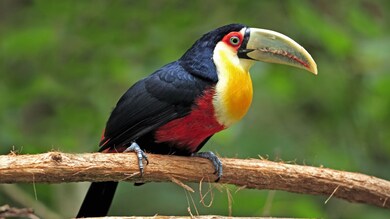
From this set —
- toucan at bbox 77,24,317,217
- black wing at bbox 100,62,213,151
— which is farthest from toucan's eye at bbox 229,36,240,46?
black wing at bbox 100,62,213,151

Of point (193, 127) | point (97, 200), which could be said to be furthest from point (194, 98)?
point (97, 200)

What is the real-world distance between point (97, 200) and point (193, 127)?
1.75 ft

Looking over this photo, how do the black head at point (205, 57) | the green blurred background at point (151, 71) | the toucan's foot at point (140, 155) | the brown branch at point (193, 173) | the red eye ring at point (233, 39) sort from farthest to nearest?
the green blurred background at point (151, 71) → the red eye ring at point (233, 39) → the black head at point (205, 57) → the toucan's foot at point (140, 155) → the brown branch at point (193, 173)

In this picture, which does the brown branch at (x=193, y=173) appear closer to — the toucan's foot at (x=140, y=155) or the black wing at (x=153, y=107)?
the toucan's foot at (x=140, y=155)

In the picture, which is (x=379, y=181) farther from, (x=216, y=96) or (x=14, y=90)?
(x=14, y=90)

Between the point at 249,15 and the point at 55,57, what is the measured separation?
1.21m

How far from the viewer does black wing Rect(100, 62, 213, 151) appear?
10.2 feet

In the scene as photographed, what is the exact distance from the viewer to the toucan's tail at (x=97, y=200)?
127 inches

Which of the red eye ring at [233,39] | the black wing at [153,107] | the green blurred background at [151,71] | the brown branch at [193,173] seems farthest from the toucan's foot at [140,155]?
the green blurred background at [151,71]

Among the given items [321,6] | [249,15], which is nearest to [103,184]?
[249,15]

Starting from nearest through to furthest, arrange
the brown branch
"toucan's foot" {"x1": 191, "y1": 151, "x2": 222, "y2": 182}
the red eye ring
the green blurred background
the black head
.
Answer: the brown branch, "toucan's foot" {"x1": 191, "y1": 151, "x2": 222, "y2": 182}, the black head, the red eye ring, the green blurred background

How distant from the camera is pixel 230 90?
10.2 feet

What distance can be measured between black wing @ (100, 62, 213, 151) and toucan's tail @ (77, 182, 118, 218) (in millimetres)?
194

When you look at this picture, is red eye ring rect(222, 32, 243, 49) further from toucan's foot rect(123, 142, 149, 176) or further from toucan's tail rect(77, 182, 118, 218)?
toucan's tail rect(77, 182, 118, 218)
